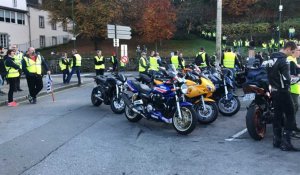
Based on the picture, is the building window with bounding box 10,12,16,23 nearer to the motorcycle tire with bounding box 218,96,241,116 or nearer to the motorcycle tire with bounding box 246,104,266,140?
the motorcycle tire with bounding box 218,96,241,116

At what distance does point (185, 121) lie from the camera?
8508mm

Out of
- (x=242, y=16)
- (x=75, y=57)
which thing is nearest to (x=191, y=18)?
(x=242, y=16)

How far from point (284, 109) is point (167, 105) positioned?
2.67m

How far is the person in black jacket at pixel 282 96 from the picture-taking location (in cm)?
712

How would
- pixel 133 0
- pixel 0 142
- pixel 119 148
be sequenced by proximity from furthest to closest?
pixel 133 0 → pixel 0 142 → pixel 119 148

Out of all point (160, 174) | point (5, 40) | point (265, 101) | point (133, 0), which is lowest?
point (160, 174)

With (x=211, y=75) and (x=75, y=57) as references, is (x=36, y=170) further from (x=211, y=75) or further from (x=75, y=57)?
(x=75, y=57)

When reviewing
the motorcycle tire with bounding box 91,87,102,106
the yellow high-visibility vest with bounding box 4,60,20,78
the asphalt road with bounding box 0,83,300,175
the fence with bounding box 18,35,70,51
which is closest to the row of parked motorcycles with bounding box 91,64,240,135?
the asphalt road with bounding box 0,83,300,175

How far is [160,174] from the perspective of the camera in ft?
19.6

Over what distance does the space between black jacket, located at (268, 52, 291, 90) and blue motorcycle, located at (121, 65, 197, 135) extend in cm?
181

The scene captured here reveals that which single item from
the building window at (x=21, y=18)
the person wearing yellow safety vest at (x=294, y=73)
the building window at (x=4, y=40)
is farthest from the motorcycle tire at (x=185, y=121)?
the building window at (x=21, y=18)

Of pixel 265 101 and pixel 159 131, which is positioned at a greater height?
pixel 265 101

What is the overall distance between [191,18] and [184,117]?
45571 mm

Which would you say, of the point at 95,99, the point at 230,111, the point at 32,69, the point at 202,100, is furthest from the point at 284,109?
the point at 32,69
